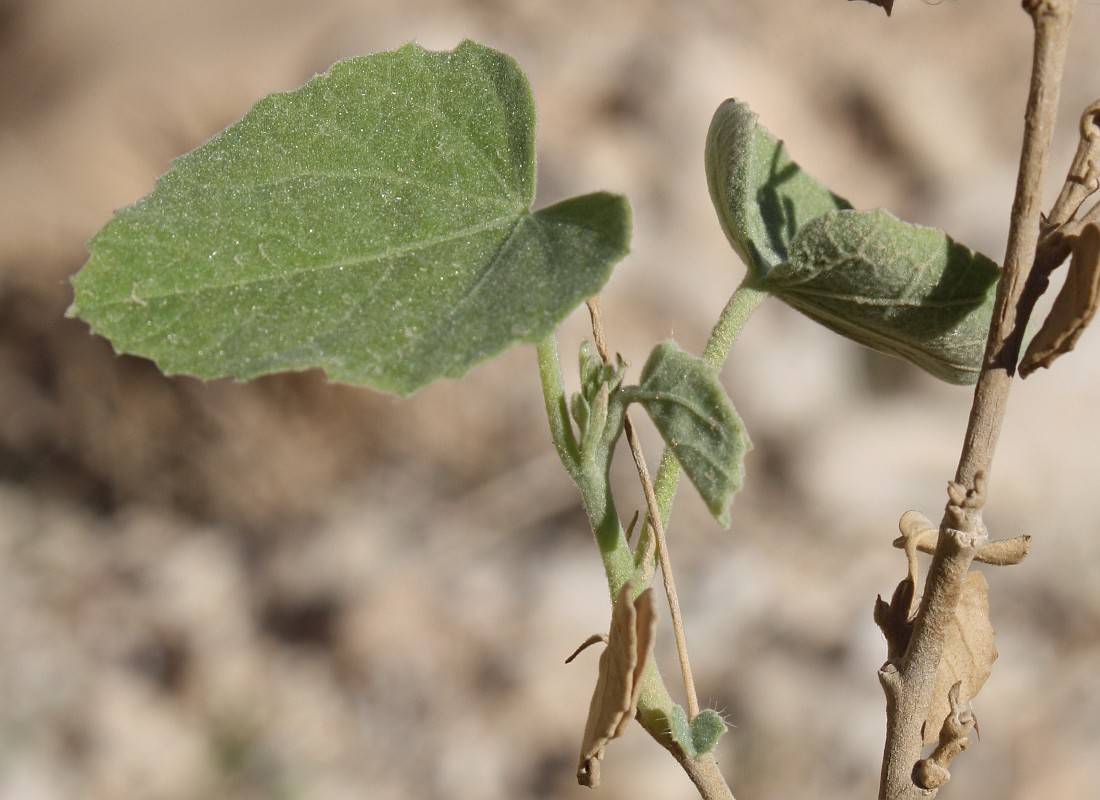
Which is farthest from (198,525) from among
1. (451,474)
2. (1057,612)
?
(1057,612)

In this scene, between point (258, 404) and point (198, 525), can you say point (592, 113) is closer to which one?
point (258, 404)

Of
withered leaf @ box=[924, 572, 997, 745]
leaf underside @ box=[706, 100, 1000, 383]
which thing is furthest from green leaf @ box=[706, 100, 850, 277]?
withered leaf @ box=[924, 572, 997, 745]

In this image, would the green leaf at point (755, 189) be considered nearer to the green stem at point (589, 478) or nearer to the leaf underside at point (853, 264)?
the leaf underside at point (853, 264)

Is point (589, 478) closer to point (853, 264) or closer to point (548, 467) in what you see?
point (853, 264)

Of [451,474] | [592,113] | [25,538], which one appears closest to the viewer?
[592,113]

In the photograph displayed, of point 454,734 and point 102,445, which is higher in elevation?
point 102,445

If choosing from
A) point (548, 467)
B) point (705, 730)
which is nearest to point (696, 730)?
point (705, 730)
